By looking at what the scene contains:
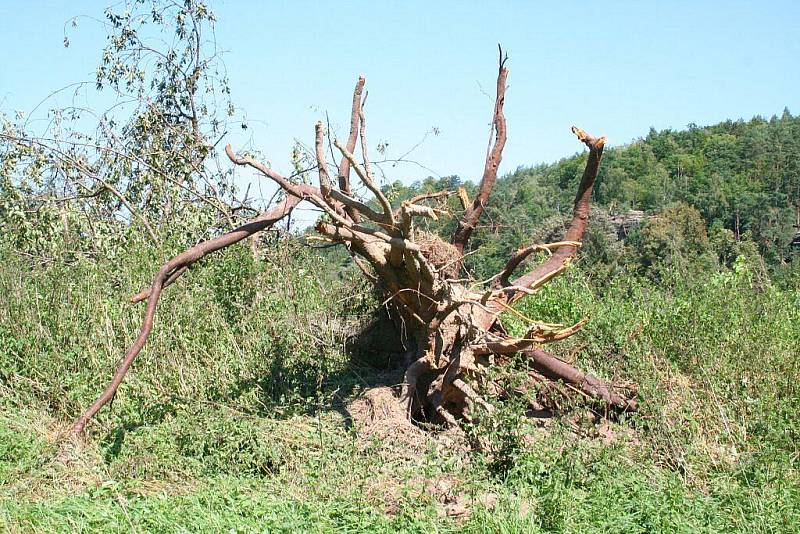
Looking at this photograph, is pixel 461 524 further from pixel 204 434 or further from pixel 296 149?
pixel 296 149

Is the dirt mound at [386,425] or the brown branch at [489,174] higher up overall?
the brown branch at [489,174]

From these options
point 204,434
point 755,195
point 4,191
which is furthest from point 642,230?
point 204,434

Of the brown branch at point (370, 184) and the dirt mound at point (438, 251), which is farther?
the dirt mound at point (438, 251)

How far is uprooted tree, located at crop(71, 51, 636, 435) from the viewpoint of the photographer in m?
5.81

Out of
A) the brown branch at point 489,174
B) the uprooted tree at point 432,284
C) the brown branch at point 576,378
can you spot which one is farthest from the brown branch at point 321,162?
the brown branch at point 576,378

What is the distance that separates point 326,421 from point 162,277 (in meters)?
1.64

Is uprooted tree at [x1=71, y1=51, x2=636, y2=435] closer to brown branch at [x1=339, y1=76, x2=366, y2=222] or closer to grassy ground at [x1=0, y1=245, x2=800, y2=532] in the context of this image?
brown branch at [x1=339, y1=76, x2=366, y2=222]

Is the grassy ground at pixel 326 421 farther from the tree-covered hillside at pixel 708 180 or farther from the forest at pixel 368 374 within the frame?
the tree-covered hillside at pixel 708 180

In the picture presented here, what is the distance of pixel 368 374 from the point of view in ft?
22.9

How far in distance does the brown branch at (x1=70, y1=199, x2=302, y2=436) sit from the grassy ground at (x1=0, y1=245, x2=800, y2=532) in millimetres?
348


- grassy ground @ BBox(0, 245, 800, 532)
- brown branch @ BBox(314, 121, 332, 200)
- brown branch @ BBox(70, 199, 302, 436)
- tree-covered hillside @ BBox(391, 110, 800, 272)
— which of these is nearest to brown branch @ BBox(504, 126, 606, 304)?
grassy ground @ BBox(0, 245, 800, 532)

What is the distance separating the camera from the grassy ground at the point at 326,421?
4516 millimetres

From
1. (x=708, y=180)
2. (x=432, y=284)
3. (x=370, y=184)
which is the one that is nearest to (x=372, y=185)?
(x=370, y=184)

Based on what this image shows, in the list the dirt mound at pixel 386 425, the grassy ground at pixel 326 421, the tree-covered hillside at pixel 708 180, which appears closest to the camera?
the grassy ground at pixel 326 421
